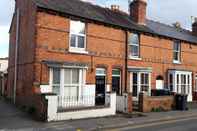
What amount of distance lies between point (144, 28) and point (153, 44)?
1592 millimetres

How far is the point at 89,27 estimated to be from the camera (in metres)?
20.9

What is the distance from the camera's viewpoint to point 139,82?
79.9 feet

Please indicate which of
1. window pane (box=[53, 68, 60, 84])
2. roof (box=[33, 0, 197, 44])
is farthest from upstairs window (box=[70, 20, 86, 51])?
window pane (box=[53, 68, 60, 84])

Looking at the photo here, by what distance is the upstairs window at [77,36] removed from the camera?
65.6ft

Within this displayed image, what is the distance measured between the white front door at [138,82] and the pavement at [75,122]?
5.18m

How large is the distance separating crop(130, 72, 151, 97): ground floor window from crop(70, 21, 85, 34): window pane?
590 cm

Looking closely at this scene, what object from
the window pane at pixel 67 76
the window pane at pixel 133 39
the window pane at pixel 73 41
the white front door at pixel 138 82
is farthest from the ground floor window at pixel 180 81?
the window pane at pixel 67 76

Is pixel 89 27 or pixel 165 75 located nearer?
pixel 89 27

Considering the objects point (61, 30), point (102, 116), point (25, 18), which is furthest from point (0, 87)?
point (102, 116)

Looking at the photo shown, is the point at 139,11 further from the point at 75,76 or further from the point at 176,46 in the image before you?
the point at 75,76

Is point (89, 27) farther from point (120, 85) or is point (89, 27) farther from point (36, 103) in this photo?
point (36, 103)

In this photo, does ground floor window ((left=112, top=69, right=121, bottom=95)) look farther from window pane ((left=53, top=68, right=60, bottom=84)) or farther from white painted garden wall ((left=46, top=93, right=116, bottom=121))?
window pane ((left=53, top=68, right=60, bottom=84))

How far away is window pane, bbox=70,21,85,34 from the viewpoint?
20031 mm

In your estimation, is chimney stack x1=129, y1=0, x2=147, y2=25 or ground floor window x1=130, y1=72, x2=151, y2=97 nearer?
ground floor window x1=130, y1=72, x2=151, y2=97
